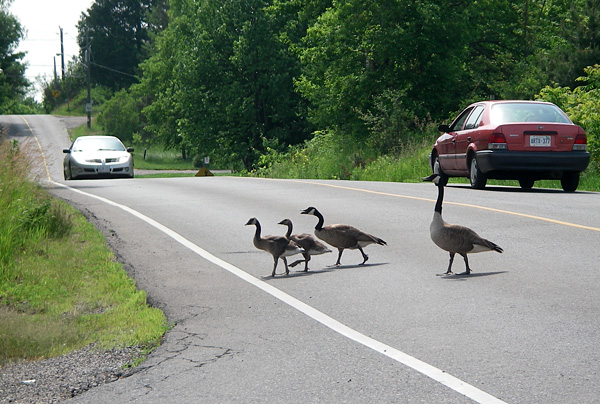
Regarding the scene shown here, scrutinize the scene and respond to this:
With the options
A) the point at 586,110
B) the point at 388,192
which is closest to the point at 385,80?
the point at 586,110

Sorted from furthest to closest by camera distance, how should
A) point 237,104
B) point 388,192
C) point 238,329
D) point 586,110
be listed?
point 237,104
point 586,110
point 388,192
point 238,329

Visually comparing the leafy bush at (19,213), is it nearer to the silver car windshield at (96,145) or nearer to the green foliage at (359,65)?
the green foliage at (359,65)

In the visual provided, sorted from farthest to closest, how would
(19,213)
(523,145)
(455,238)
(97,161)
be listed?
(97,161) → (523,145) → (19,213) → (455,238)

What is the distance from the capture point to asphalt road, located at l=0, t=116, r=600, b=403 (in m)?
5.20

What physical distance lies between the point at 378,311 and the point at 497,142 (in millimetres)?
10004

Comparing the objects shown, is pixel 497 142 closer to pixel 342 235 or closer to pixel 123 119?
pixel 342 235

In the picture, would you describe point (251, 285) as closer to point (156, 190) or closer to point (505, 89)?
point (156, 190)

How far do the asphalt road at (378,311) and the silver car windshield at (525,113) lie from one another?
9.08ft

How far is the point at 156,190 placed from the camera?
20969 mm

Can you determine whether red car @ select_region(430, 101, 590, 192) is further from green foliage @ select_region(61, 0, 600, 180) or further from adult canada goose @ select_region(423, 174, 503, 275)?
adult canada goose @ select_region(423, 174, 503, 275)

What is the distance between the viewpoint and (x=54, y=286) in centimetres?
939

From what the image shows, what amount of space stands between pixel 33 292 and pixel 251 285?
2500 mm

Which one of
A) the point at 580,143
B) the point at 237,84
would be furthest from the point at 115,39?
the point at 580,143

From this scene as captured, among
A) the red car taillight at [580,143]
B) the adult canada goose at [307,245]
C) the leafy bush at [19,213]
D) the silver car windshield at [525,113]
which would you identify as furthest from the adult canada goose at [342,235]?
the red car taillight at [580,143]
